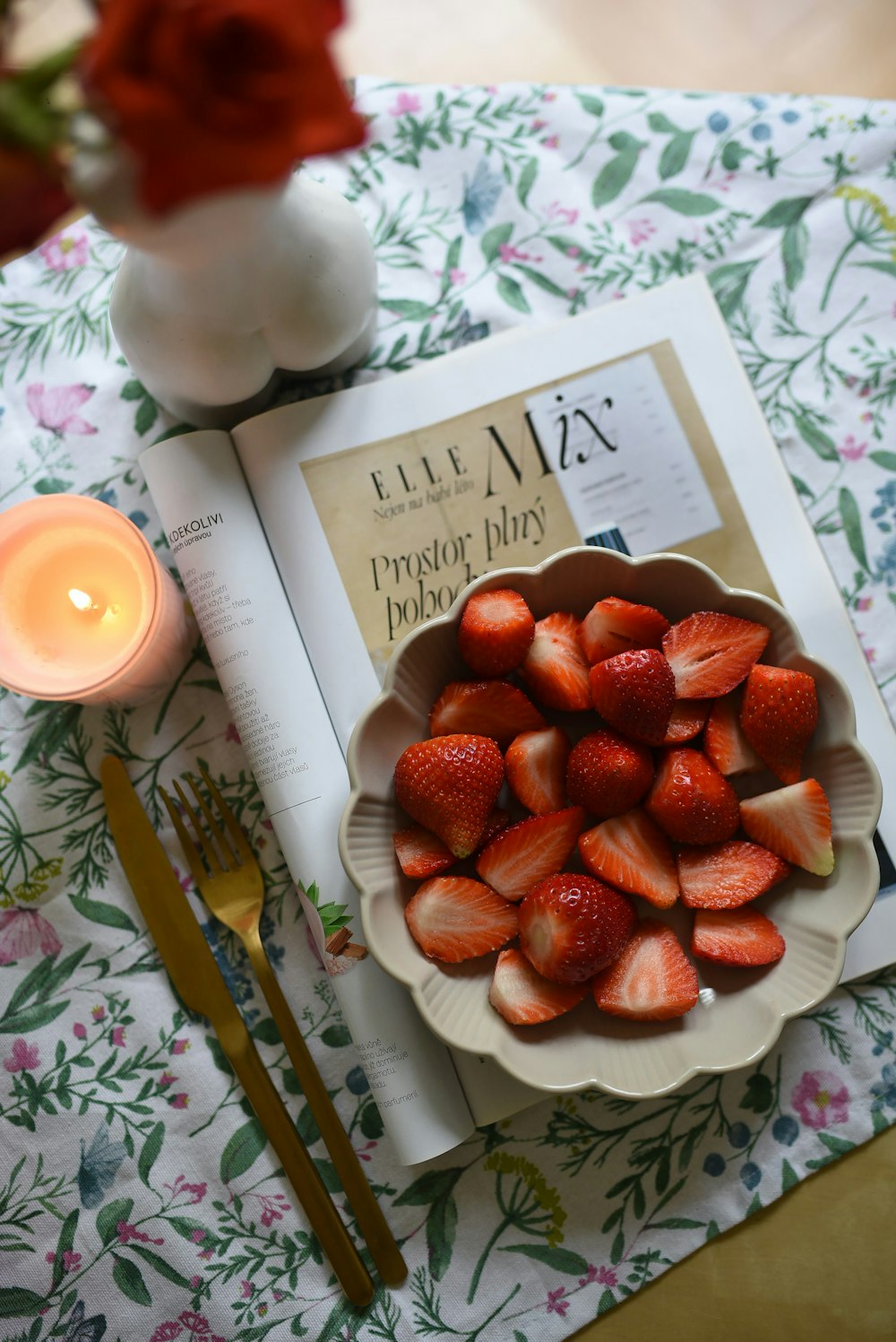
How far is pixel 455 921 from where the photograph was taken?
63 centimetres

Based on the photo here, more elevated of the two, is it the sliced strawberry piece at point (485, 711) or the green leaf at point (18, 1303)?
the sliced strawberry piece at point (485, 711)

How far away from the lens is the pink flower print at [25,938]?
72 cm

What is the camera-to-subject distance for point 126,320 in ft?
1.94

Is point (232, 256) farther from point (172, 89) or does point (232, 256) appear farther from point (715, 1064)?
point (715, 1064)

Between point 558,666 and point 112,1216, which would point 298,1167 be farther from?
point 558,666

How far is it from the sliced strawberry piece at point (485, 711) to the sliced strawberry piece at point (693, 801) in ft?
0.33

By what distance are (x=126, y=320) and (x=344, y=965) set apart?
47 cm

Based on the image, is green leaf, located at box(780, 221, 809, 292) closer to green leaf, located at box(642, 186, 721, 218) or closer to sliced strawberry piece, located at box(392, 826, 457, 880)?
green leaf, located at box(642, 186, 721, 218)

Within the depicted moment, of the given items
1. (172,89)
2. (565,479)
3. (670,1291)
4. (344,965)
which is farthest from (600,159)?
(670,1291)

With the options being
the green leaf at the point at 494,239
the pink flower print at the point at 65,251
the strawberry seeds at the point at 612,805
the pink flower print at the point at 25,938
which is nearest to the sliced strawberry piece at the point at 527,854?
the strawberry seeds at the point at 612,805

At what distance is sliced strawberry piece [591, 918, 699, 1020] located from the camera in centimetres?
61

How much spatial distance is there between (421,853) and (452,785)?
6 centimetres

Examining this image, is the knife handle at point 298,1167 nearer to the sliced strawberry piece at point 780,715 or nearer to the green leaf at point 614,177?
the sliced strawberry piece at point 780,715

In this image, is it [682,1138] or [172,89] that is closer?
[172,89]
